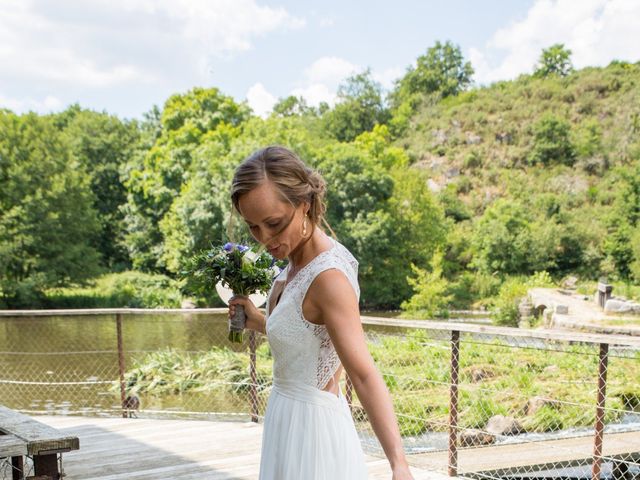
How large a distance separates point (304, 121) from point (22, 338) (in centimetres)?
3075

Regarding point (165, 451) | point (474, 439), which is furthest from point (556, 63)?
point (165, 451)

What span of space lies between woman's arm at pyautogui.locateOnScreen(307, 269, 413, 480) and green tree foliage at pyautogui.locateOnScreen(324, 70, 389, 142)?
1468 inches

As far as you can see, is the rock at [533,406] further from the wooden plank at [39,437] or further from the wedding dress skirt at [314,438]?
the wedding dress skirt at [314,438]

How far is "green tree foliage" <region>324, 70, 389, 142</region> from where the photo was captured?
1510 inches

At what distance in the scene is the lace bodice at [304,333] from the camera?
1.21m

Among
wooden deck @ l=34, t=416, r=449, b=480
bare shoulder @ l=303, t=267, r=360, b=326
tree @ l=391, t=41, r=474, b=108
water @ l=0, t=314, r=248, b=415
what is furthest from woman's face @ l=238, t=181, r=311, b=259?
tree @ l=391, t=41, r=474, b=108

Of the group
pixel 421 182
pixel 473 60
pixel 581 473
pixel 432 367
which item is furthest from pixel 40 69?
pixel 581 473

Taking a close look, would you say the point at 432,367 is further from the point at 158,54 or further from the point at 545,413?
the point at 158,54

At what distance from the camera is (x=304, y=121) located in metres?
42.4

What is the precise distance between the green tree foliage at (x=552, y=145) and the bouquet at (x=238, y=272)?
115ft

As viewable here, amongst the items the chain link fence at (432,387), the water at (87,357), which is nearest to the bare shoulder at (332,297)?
the chain link fence at (432,387)

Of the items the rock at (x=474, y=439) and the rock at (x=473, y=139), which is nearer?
the rock at (x=474, y=439)

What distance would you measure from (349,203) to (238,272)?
62.9 feet

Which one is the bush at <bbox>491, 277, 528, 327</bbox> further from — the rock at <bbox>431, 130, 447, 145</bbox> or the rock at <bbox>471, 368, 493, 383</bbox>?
the rock at <bbox>431, 130, 447, 145</bbox>
